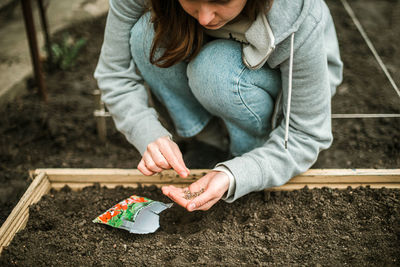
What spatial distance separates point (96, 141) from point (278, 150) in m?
0.97

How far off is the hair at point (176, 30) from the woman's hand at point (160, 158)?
27cm

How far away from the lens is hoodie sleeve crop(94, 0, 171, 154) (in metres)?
1.35

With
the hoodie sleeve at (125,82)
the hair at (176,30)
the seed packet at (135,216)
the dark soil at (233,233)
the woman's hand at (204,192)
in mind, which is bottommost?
the dark soil at (233,233)

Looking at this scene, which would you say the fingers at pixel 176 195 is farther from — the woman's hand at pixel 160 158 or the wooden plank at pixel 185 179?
the wooden plank at pixel 185 179

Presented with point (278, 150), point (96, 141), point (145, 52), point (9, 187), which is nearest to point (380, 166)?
point (278, 150)

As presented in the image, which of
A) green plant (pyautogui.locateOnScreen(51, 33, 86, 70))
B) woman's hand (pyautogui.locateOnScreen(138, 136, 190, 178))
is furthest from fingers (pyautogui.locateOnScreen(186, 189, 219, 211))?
green plant (pyautogui.locateOnScreen(51, 33, 86, 70))

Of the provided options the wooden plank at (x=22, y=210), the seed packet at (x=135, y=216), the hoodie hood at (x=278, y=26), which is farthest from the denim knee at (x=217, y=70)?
the wooden plank at (x=22, y=210)

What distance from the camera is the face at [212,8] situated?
103 cm

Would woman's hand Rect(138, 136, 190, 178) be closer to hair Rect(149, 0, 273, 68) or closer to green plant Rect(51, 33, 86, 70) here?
hair Rect(149, 0, 273, 68)

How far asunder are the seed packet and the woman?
0.11 metres

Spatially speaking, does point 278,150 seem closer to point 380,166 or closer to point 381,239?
point 381,239

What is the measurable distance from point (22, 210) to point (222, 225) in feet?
2.11

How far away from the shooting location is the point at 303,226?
1.28m

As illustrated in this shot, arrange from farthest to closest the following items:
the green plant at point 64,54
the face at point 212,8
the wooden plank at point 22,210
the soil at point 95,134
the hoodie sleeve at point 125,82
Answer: the green plant at point 64,54 → the soil at point 95,134 → the hoodie sleeve at point 125,82 → the wooden plank at point 22,210 → the face at point 212,8
